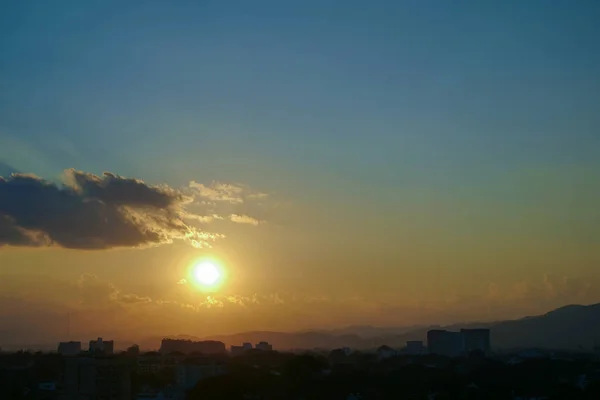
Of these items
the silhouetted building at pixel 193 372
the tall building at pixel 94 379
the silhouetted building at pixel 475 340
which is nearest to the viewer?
the tall building at pixel 94 379

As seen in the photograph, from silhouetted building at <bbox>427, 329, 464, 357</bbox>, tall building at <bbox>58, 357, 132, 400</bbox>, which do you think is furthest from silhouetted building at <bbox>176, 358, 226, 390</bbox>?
silhouetted building at <bbox>427, 329, 464, 357</bbox>

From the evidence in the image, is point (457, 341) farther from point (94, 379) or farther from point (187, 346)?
point (94, 379)

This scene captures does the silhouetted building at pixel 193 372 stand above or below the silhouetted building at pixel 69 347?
below

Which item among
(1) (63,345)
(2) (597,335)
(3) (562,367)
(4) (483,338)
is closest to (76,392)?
(3) (562,367)

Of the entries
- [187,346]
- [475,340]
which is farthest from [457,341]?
[187,346]

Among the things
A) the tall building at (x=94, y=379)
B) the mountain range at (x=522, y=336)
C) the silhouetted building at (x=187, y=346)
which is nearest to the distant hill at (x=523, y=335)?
the mountain range at (x=522, y=336)

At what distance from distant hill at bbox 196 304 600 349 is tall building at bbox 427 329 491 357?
3693 centimetres

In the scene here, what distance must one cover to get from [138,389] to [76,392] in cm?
1570

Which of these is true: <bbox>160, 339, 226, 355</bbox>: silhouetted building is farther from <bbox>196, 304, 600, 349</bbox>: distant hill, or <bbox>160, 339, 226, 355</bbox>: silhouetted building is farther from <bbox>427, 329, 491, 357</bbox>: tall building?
<bbox>196, 304, 600, 349</bbox>: distant hill

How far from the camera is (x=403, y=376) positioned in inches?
1764

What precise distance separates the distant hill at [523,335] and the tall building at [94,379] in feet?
363

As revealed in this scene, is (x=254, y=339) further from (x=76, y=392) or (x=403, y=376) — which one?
(x=76, y=392)

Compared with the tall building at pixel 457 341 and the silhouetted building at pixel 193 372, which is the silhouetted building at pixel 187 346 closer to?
the tall building at pixel 457 341

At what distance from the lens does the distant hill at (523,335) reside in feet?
438
